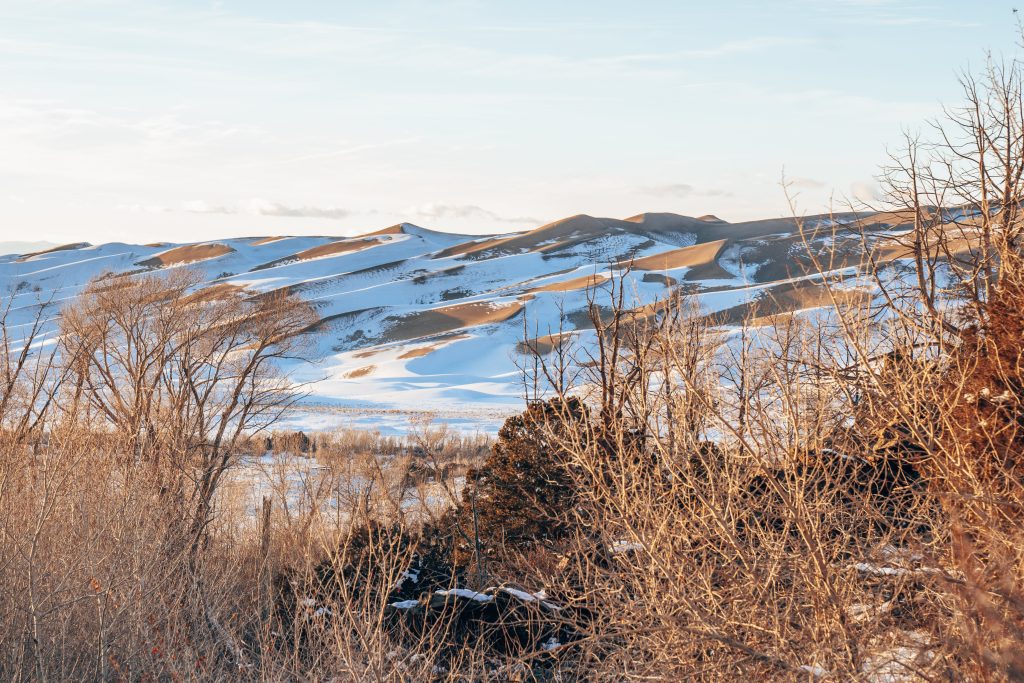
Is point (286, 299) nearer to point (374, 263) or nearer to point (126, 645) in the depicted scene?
point (126, 645)

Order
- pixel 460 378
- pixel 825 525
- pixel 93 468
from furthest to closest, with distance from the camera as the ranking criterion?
1. pixel 460 378
2. pixel 93 468
3. pixel 825 525

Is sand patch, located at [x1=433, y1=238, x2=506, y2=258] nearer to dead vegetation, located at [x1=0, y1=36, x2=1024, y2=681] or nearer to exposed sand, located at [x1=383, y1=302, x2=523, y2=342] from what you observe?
exposed sand, located at [x1=383, y1=302, x2=523, y2=342]

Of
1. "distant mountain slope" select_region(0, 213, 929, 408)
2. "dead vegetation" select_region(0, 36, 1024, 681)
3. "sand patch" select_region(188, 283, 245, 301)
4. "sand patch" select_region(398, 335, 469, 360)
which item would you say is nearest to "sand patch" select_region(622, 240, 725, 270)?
"distant mountain slope" select_region(0, 213, 929, 408)

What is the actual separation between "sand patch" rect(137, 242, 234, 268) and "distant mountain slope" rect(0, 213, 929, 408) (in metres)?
0.25

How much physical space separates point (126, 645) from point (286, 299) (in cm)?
1948

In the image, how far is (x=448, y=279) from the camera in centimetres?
8938

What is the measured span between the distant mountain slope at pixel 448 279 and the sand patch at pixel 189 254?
0.25 metres

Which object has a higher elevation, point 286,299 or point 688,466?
point 286,299

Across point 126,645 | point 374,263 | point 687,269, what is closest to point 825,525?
point 126,645

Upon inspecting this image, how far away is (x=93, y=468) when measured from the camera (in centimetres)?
1332

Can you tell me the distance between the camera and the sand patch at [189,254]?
107 m

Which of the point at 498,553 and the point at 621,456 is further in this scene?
the point at 498,553

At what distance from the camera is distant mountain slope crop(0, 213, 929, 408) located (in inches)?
2301

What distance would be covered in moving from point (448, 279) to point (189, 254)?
42802 millimetres
